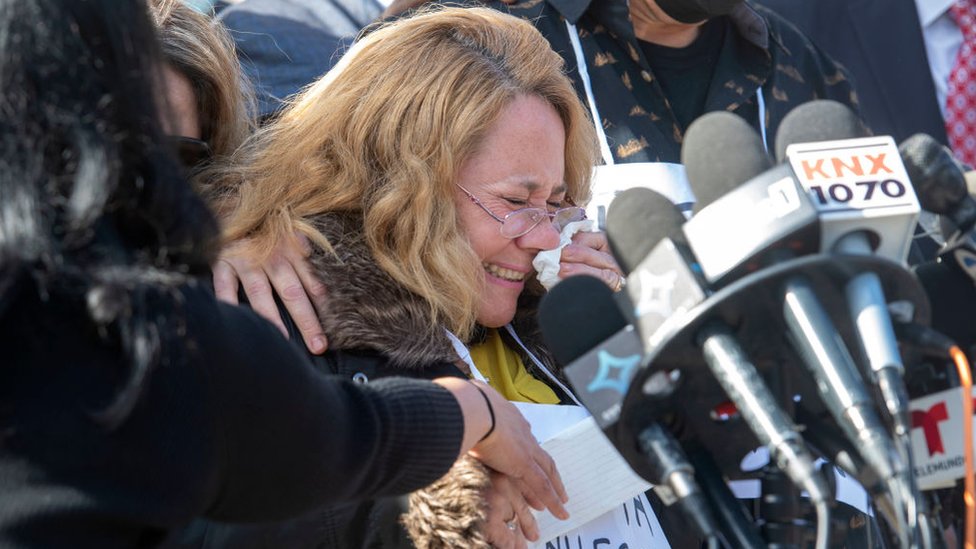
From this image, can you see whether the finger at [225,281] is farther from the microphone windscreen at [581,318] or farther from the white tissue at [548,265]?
the microphone windscreen at [581,318]

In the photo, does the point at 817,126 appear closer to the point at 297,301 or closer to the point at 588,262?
the point at 297,301

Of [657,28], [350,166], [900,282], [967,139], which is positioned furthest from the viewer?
[967,139]

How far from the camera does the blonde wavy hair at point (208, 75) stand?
3.02m

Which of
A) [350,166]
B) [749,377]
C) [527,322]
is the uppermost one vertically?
[749,377]

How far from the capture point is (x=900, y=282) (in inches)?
52.2

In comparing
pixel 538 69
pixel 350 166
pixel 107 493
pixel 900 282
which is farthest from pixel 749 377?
pixel 538 69

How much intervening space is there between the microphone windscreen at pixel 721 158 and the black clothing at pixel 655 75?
1.99m

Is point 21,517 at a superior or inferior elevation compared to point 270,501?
superior

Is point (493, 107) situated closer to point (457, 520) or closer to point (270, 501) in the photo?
point (457, 520)

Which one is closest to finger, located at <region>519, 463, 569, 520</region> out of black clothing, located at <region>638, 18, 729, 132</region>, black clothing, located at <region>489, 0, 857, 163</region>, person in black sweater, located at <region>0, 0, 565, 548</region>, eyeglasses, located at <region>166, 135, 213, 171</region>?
person in black sweater, located at <region>0, 0, 565, 548</region>

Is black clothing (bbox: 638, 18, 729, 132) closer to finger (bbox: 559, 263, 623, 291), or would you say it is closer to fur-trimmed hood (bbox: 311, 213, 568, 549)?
finger (bbox: 559, 263, 623, 291)

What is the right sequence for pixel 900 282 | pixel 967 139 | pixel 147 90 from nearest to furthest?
pixel 147 90, pixel 900 282, pixel 967 139

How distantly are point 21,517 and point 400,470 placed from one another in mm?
494

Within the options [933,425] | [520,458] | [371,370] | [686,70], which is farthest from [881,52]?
[933,425]
